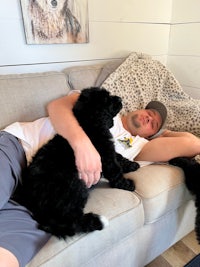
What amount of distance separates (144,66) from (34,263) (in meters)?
1.54

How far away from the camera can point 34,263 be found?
0.81 m

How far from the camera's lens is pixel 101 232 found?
96cm

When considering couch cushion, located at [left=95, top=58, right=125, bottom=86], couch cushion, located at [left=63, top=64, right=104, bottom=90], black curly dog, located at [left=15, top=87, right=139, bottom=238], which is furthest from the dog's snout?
black curly dog, located at [left=15, top=87, right=139, bottom=238]

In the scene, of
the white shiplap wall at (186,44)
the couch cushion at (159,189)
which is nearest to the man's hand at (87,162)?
the couch cushion at (159,189)

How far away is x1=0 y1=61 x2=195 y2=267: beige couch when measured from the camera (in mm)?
915

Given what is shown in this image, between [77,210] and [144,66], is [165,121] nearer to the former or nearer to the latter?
[144,66]

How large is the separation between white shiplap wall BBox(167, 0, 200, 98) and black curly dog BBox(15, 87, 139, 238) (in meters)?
1.53

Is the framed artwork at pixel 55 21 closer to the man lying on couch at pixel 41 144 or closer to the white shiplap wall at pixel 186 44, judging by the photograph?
the man lying on couch at pixel 41 144

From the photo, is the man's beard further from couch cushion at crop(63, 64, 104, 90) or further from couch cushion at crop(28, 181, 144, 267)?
couch cushion at crop(28, 181, 144, 267)

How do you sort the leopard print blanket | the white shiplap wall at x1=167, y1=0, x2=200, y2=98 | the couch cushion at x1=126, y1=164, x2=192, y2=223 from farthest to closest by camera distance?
the white shiplap wall at x1=167, y1=0, x2=200, y2=98, the leopard print blanket, the couch cushion at x1=126, y1=164, x2=192, y2=223

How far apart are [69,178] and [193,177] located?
623 mm

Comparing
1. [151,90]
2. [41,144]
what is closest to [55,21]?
[151,90]

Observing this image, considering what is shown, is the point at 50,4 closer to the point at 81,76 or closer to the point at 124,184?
the point at 81,76

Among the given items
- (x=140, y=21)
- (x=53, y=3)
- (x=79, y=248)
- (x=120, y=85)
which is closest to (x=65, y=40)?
(x=53, y=3)
